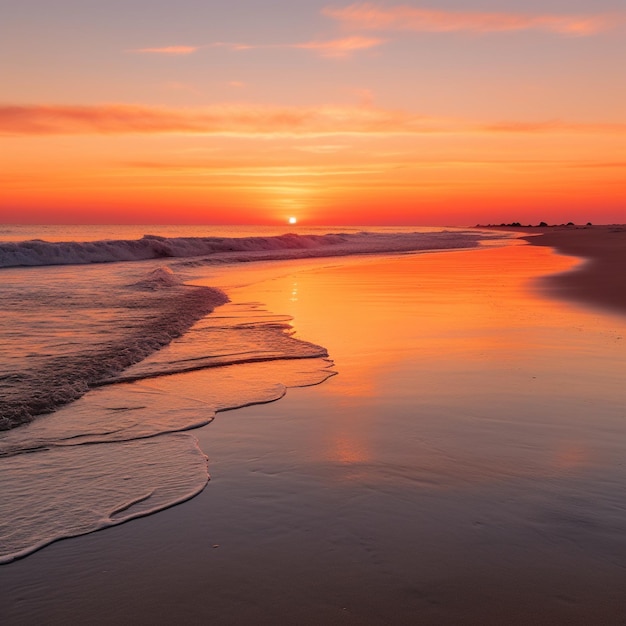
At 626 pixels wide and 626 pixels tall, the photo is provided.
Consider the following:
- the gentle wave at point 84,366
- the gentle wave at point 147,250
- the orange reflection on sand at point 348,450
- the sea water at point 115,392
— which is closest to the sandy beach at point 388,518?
the orange reflection on sand at point 348,450

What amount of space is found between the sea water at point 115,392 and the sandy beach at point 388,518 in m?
0.21

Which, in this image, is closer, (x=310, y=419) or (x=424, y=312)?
(x=310, y=419)

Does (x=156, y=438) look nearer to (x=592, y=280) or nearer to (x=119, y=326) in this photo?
(x=119, y=326)

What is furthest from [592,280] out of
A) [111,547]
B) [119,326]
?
[111,547]

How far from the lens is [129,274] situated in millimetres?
23375

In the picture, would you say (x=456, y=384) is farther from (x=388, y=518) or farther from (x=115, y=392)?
(x=115, y=392)

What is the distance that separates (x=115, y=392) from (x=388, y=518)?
3.95 m

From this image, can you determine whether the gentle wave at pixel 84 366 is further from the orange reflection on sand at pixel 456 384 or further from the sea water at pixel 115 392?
the orange reflection on sand at pixel 456 384

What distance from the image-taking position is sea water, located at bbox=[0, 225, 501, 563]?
4195mm

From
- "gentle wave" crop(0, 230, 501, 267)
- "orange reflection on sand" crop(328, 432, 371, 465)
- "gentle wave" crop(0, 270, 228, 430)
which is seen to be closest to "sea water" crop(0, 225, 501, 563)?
"gentle wave" crop(0, 270, 228, 430)

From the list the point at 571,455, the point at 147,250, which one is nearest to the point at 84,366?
the point at 571,455

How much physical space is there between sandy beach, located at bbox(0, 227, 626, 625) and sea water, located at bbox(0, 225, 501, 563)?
213 millimetres

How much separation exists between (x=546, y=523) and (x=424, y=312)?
27.5 feet

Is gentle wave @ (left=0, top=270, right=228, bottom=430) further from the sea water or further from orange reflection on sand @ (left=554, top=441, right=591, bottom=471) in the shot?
orange reflection on sand @ (left=554, top=441, right=591, bottom=471)
